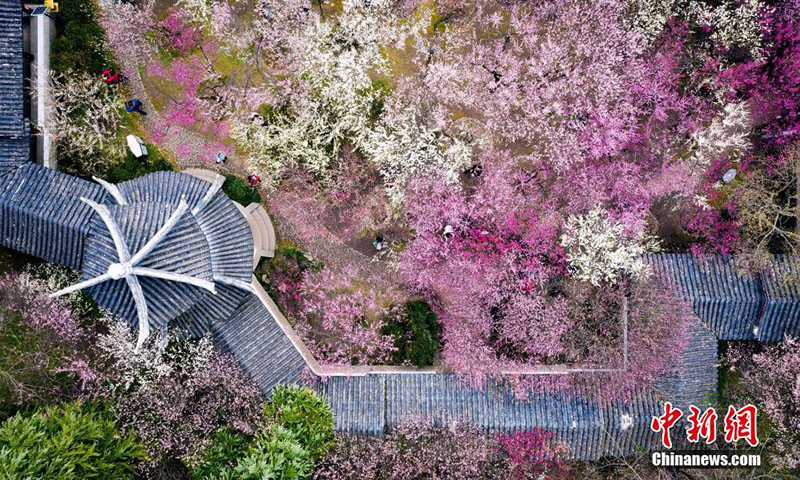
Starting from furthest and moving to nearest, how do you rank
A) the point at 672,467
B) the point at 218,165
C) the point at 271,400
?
the point at 218,165 < the point at 672,467 < the point at 271,400

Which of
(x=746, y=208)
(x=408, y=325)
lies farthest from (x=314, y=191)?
(x=746, y=208)

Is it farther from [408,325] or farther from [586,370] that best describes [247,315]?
[586,370]

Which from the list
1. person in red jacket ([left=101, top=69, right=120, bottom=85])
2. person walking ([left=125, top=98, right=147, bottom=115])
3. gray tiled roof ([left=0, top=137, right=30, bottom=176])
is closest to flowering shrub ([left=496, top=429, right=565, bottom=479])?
person walking ([left=125, top=98, right=147, bottom=115])

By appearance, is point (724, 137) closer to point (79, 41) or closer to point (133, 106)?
point (133, 106)

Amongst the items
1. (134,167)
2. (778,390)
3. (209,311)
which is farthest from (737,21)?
(134,167)

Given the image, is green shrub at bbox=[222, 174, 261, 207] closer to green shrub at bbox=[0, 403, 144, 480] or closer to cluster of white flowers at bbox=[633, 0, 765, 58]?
green shrub at bbox=[0, 403, 144, 480]

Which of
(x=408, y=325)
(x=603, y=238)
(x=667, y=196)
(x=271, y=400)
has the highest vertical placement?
(x=667, y=196)
